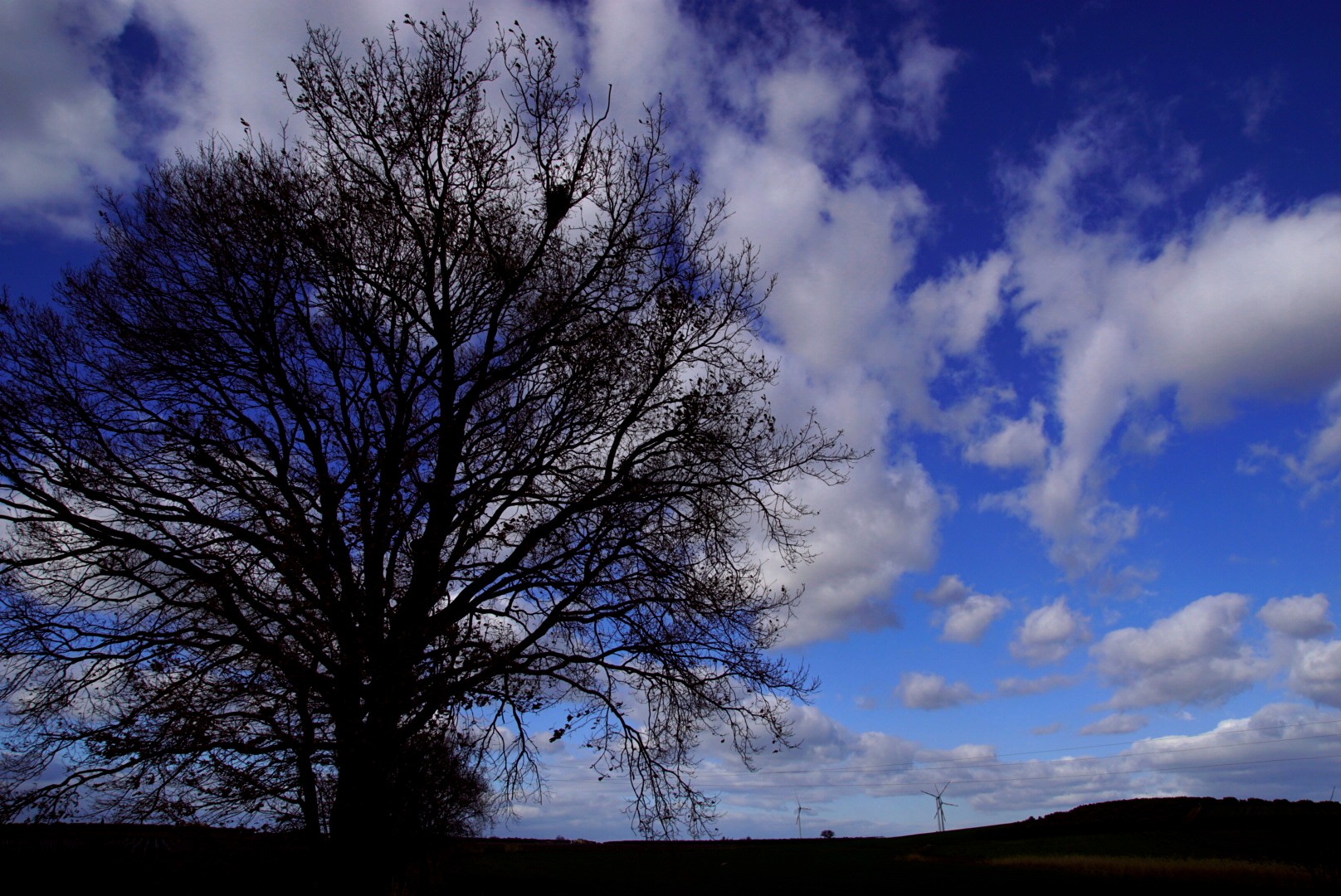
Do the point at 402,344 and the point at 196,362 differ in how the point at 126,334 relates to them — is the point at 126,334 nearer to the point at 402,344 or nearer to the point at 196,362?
the point at 196,362

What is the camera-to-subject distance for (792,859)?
2044 inches

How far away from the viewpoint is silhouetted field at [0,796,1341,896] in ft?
35.9

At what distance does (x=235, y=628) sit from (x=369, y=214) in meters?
5.30

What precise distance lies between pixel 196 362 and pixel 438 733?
5247 millimetres

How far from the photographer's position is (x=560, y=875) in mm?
47781

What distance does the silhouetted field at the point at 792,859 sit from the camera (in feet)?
35.9

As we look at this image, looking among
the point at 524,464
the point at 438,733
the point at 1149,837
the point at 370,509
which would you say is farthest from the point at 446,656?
the point at 1149,837

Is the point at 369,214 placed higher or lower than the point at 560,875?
higher

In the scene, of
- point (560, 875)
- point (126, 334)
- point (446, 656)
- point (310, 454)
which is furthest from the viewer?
point (560, 875)

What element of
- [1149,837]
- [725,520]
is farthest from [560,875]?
[725,520]

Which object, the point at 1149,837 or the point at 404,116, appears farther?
the point at 1149,837

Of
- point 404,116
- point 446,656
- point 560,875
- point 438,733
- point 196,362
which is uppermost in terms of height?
point 404,116

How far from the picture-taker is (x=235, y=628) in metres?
8.62

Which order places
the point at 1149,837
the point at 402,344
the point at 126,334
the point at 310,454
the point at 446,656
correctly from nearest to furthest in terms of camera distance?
the point at 446,656
the point at 126,334
the point at 310,454
the point at 402,344
the point at 1149,837
